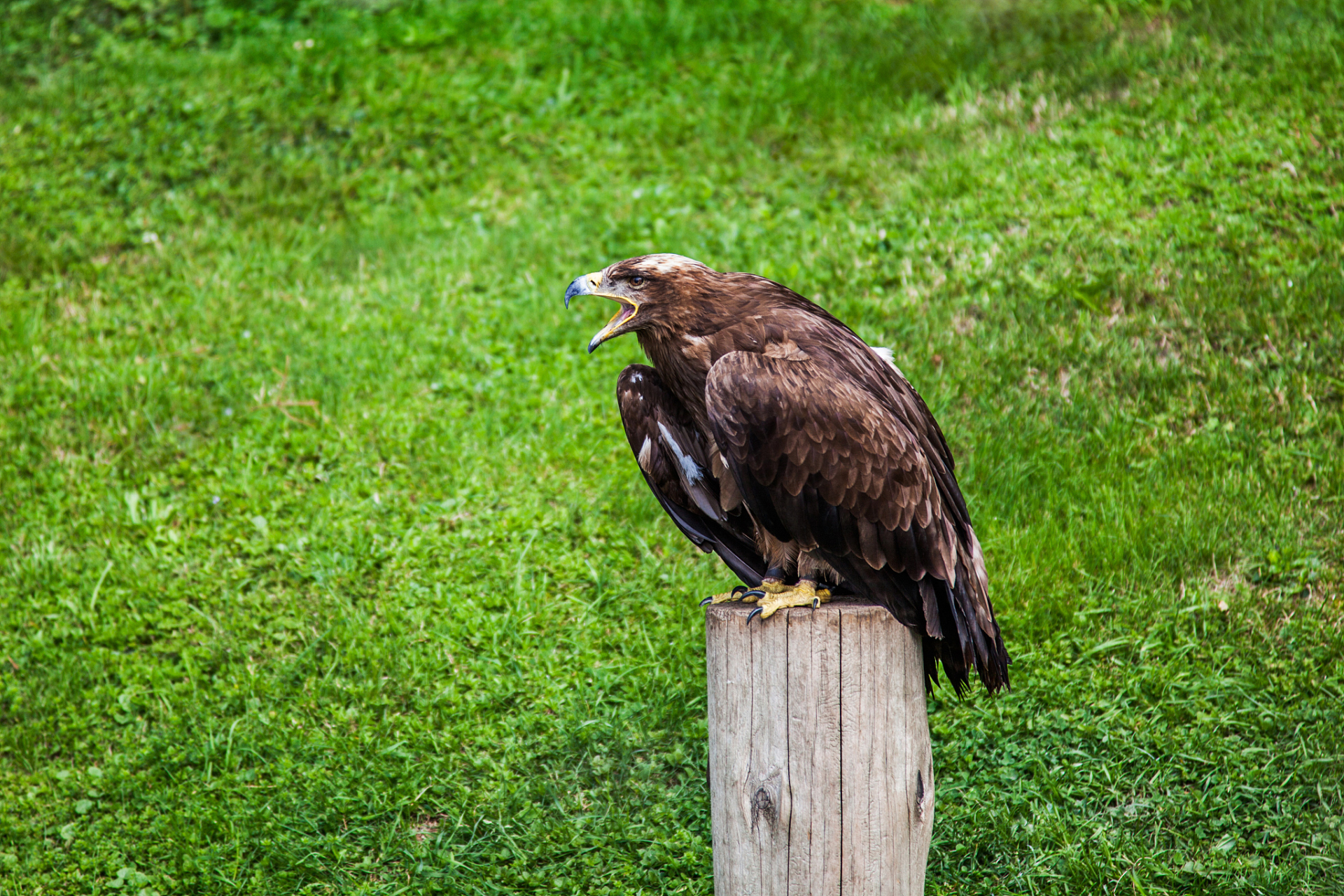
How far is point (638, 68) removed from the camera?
28.0 ft

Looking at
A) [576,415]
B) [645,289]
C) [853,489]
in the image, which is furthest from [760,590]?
[576,415]

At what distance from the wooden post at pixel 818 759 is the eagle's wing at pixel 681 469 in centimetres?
70

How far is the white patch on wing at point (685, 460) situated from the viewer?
3.63m

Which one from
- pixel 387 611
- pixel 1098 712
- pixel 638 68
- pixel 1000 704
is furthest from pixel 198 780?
pixel 638 68

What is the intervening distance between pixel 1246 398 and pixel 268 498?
16.2ft

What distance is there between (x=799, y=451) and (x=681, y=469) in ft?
2.00

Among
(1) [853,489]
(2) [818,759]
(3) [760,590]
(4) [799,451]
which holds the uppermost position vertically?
(4) [799,451]

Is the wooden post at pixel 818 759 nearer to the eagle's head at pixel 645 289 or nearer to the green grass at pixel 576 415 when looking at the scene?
the eagle's head at pixel 645 289

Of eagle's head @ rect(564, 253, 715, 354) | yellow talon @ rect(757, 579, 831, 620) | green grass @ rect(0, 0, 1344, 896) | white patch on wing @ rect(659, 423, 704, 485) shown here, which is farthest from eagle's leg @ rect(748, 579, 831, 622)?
green grass @ rect(0, 0, 1344, 896)

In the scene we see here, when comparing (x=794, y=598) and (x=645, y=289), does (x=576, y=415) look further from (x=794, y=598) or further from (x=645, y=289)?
(x=794, y=598)

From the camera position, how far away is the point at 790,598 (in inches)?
123

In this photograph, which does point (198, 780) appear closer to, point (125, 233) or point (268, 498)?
point (268, 498)

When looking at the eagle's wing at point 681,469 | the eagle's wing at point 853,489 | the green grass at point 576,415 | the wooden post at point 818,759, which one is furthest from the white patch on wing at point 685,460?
the green grass at point 576,415

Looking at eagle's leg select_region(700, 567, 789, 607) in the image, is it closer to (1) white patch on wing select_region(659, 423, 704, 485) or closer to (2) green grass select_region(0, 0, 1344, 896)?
(1) white patch on wing select_region(659, 423, 704, 485)
